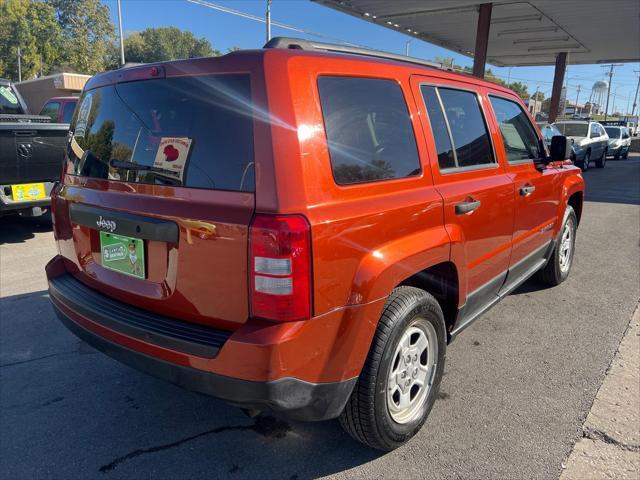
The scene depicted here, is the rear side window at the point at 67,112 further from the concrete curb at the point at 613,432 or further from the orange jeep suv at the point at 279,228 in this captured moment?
the concrete curb at the point at 613,432

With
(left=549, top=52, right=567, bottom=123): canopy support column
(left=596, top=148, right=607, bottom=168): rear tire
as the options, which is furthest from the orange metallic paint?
(left=549, top=52, right=567, bottom=123): canopy support column

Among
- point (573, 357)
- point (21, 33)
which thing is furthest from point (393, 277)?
point (21, 33)

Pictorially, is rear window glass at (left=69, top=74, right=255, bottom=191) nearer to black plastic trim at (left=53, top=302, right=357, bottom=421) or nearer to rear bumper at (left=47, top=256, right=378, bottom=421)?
rear bumper at (left=47, top=256, right=378, bottom=421)

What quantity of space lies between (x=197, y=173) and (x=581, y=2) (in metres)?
17.6

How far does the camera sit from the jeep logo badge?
7.57 feet

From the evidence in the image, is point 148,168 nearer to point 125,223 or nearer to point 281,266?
point 125,223

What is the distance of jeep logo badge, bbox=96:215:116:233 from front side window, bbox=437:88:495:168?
197 centimetres

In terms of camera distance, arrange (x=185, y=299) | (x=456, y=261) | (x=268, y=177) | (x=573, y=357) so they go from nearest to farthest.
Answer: (x=268, y=177)
(x=185, y=299)
(x=456, y=261)
(x=573, y=357)

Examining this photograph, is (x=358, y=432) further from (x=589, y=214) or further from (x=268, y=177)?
(x=589, y=214)

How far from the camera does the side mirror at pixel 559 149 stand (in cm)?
409

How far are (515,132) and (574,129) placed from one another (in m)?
16.3

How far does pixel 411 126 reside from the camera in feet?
8.21

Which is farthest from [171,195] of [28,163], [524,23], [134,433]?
[524,23]

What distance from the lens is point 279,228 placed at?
5.98 ft
